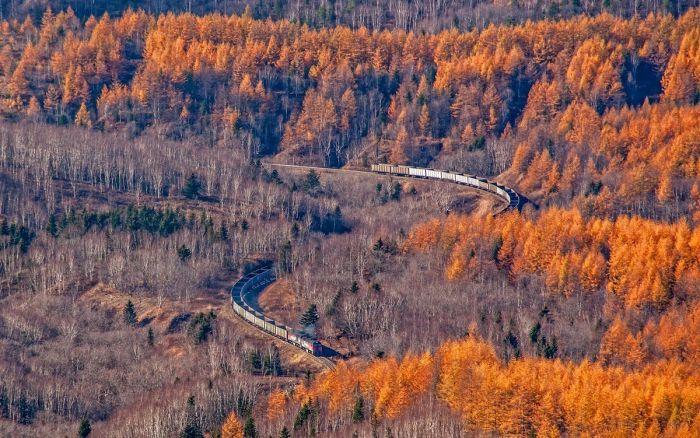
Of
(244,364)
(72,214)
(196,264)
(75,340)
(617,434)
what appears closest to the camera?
(617,434)

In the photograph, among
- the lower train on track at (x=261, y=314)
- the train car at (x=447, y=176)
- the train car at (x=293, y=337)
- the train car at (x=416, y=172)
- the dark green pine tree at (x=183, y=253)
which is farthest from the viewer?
the train car at (x=416, y=172)

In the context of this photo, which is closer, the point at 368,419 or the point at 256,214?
the point at 368,419

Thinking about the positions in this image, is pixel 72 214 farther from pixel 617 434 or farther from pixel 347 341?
pixel 617 434

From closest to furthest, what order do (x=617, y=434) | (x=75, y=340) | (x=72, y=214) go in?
1. (x=617, y=434)
2. (x=75, y=340)
3. (x=72, y=214)

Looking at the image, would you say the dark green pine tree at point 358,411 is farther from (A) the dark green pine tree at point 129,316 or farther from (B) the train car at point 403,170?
(B) the train car at point 403,170

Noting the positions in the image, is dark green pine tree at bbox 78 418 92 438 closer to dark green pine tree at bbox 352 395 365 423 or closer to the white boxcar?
dark green pine tree at bbox 352 395 365 423

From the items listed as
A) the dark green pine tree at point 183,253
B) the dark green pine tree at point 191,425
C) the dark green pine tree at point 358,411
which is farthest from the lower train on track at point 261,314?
the dark green pine tree at point 191,425

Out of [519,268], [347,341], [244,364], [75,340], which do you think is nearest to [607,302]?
[519,268]
